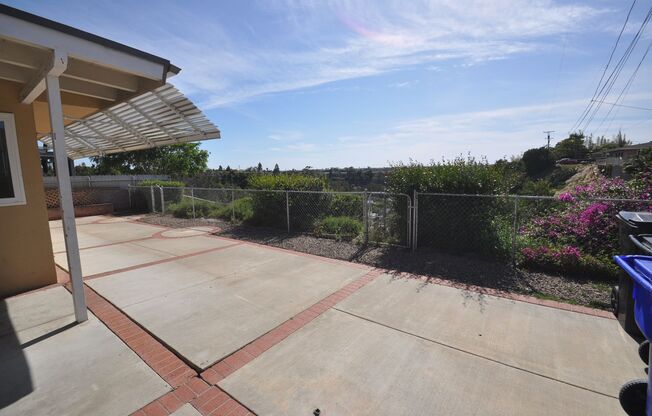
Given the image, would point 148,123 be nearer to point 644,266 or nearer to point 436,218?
point 436,218


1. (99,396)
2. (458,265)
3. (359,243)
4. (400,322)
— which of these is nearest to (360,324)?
(400,322)

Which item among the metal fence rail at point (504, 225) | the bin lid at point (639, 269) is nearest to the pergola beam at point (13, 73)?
the metal fence rail at point (504, 225)

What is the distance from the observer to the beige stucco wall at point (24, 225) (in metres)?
4.30

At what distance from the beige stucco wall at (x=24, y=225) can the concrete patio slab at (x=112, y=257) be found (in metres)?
0.83

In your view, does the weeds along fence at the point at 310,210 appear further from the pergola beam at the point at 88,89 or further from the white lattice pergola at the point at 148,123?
the pergola beam at the point at 88,89

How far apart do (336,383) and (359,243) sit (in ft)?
15.6

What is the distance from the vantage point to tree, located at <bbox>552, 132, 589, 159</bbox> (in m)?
51.6

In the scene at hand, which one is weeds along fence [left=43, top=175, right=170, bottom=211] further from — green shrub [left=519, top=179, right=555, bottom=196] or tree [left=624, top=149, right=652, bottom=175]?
tree [left=624, top=149, right=652, bottom=175]

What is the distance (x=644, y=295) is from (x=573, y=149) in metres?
64.2

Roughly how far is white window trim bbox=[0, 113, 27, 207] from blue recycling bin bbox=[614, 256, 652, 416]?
6693 millimetres

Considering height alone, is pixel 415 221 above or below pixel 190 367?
above

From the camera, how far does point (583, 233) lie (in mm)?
5562

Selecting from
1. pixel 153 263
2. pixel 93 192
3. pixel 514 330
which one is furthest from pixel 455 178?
pixel 93 192

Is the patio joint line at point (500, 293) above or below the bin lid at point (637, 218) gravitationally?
below
